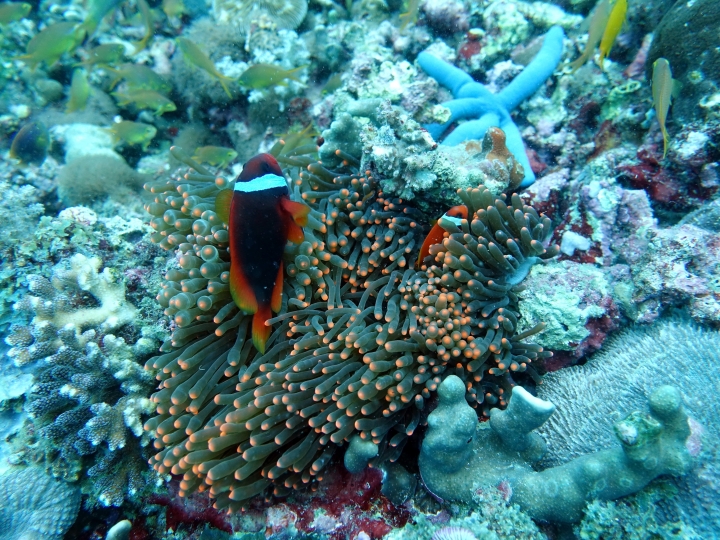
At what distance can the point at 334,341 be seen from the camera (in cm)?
246

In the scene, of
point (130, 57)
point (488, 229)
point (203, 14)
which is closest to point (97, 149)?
point (130, 57)

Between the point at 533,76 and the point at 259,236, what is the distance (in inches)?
135

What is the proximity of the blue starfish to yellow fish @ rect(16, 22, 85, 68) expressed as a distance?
576 cm

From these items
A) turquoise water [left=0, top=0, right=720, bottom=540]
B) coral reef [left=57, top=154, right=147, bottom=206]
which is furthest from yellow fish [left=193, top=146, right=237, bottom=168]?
turquoise water [left=0, top=0, right=720, bottom=540]

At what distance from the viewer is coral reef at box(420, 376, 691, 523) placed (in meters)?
1.86

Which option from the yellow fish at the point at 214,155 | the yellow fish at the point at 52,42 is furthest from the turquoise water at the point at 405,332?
the yellow fish at the point at 52,42

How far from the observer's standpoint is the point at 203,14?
Answer: 271 inches

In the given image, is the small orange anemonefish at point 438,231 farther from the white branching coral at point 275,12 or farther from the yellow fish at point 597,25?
the white branching coral at point 275,12

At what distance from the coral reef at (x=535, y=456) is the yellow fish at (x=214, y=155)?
429 cm

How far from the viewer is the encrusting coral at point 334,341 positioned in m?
2.30

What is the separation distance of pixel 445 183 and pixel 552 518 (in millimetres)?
2149

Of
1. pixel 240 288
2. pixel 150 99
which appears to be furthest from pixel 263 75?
pixel 240 288

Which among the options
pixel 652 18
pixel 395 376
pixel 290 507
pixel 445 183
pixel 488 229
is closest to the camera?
pixel 395 376

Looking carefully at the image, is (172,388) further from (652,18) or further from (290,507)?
(652,18)
